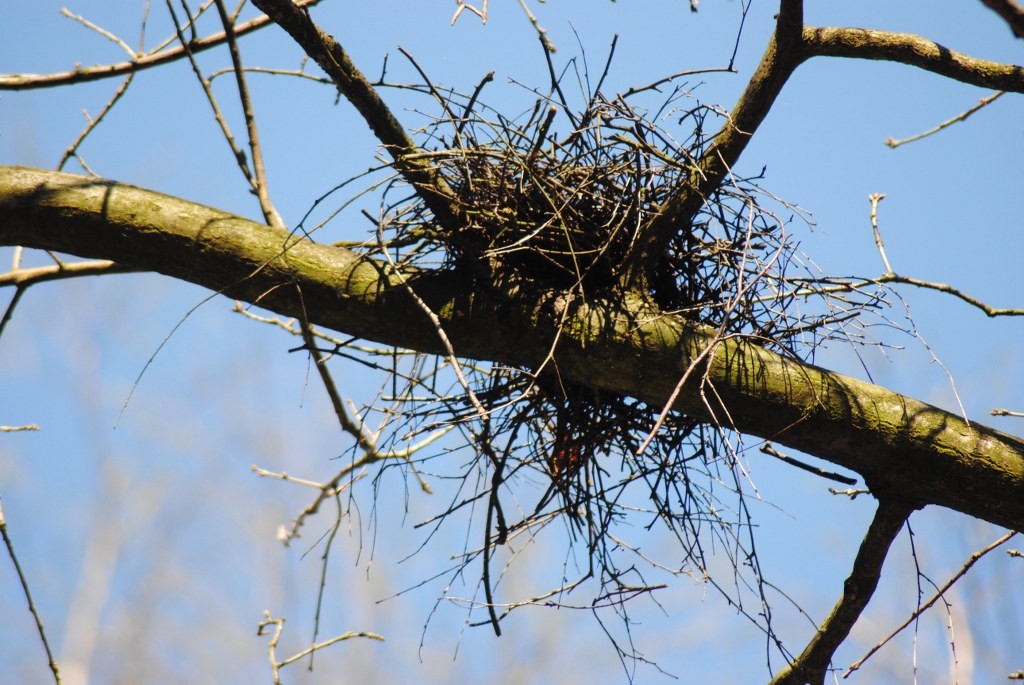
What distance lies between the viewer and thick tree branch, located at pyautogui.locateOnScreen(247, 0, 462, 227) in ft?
5.13

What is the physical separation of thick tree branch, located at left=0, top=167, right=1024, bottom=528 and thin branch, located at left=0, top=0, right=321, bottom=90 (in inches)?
30.5

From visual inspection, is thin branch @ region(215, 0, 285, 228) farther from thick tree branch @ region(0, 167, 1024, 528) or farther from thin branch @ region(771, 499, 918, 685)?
thin branch @ region(771, 499, 918, 685)

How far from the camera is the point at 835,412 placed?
169 cm

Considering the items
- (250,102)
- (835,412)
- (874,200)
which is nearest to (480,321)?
(835,412)

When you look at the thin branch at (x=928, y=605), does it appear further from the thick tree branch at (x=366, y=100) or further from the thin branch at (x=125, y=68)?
the thin branch at (x=125, y=68)

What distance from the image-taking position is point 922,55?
1.77 metres

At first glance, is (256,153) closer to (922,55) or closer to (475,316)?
(475,316)

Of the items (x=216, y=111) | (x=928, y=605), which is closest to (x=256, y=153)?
(x=216, y=111)

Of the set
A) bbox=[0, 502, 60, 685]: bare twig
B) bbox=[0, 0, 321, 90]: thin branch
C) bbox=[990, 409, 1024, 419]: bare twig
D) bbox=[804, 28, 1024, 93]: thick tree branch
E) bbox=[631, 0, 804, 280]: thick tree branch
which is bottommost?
bbox=[0, 502, 60, 685]: bare twig

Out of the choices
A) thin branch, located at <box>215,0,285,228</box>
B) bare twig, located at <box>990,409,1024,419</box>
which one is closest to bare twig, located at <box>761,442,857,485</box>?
bare twig, located at <box>990,409,1024,419</box>

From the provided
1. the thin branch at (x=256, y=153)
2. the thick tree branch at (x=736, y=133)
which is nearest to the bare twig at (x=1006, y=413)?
the thick tree branch at (x=736, y=133)

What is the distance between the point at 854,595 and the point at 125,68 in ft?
7.64

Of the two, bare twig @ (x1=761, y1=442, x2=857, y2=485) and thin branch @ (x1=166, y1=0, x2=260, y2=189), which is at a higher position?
thin branch @ (x1=166, y1=0, x2=260, y2=189)

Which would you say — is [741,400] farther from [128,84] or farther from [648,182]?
[128,84]
